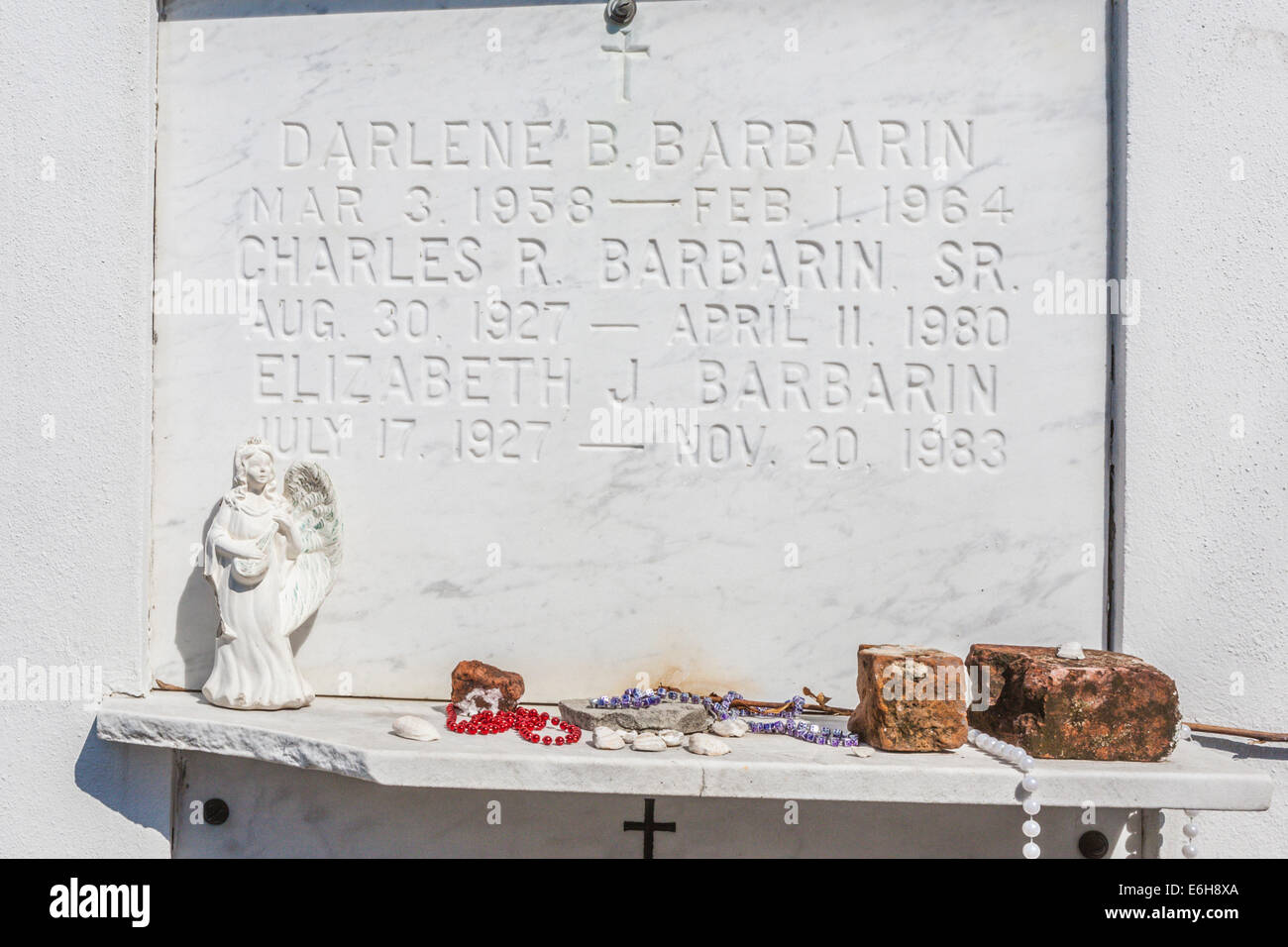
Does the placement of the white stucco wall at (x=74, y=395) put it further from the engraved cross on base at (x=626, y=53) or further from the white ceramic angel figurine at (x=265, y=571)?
the engraved cross on base at (x=626, y=53)

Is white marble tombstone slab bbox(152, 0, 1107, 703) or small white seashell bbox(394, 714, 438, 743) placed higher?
white marble tombstone slab bbox(152, 0, 1107, 703)

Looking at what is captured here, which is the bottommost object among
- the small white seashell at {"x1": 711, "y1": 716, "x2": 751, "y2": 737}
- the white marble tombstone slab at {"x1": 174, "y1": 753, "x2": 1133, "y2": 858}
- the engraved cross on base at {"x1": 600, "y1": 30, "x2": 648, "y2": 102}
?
the white marble tombstone slab at {"x1": 174, "y1": 753, "x2": 1133, "y2": 858}

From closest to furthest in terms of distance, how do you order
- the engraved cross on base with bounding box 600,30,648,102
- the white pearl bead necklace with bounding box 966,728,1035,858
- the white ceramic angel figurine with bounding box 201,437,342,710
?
1. the white pearl bead necklace with bounding box 966,728,1035,858
2. the white ceramic angel figurine with bounding box 201,437,342,710
3. the engraved cross on base with bounding box 600,30,648,102

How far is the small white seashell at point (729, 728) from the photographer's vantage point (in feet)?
9.79

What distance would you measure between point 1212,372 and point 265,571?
3088mm

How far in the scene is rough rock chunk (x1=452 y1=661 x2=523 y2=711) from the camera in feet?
10.1

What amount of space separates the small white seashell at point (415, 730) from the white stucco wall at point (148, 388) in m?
1.02

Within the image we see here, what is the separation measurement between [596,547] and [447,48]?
1.78 m

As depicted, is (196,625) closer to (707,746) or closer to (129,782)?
(129,782)

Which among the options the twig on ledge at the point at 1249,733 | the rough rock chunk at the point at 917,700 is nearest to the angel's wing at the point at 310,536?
the rough rock chunk at the point at 917,700

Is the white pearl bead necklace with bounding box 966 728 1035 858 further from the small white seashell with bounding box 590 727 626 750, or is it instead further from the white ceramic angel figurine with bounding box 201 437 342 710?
the white ceramic angel figurine with bounding box 201 437 342 710

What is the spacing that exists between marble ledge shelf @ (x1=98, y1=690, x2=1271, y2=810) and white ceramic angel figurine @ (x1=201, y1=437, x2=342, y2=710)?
22 centimetres

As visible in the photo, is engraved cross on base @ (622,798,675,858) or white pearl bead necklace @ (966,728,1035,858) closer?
white pearl bead necklace @ (966,728,1035,858)

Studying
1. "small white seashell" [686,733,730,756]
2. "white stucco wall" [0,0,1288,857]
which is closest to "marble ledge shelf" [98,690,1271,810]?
"small white seashell" [686,733,730,756]
